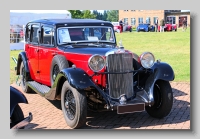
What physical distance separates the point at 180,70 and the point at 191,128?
12.4ft

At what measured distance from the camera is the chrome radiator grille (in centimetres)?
523

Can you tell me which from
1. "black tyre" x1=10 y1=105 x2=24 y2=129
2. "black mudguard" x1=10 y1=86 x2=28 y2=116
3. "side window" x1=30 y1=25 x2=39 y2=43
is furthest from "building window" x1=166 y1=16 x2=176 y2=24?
"black tyre" x1=10 y1=105 x2=24 y2=129

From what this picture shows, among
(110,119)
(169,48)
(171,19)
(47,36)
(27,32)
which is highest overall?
(171,19)

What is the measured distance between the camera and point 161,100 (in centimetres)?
559

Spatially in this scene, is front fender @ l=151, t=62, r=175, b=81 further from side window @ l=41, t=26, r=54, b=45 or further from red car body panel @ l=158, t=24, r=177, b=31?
side window @ l=41, t=26, r=54, b=45

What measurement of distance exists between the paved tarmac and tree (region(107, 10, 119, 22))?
163 centimetres

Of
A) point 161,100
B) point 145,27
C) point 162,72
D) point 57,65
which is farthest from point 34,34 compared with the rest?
point 161,100

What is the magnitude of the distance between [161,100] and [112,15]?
1.66 m

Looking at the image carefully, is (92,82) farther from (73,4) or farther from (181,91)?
(181,91)

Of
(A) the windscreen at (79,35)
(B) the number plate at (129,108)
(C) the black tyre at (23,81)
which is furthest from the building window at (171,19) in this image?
(C) the black tyre at (23,81)

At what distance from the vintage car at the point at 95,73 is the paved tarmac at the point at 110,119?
0.64 feet

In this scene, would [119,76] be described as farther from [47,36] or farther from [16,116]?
[47,36]

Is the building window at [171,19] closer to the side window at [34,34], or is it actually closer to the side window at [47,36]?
the side window at [47,36]

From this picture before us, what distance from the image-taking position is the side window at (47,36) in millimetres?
6323
